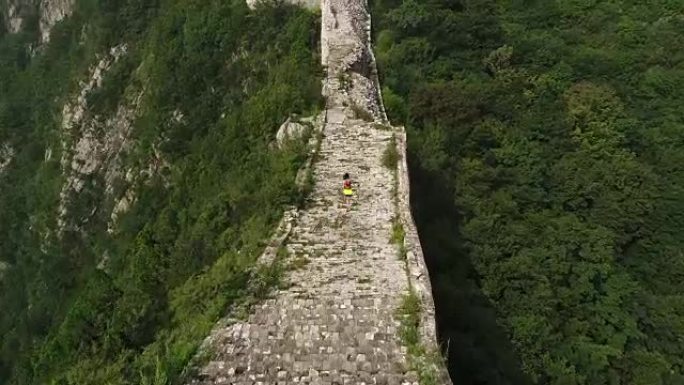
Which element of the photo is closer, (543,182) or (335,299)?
(335,299)

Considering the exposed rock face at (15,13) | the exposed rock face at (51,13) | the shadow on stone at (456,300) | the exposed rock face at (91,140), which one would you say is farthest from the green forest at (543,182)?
the exposed rock face at (15,13)

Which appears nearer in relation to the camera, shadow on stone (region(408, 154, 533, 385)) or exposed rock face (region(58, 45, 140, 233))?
shadow on stone (region(408, 154, 533, 385))

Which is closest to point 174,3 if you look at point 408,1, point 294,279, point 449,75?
point 408,1

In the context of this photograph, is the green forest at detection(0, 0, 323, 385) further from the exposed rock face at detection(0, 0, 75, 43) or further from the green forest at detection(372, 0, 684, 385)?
Answer: the green forest at detection(372, 0, 684, 385)

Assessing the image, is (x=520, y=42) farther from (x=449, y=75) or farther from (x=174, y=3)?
(x=174, y=3)

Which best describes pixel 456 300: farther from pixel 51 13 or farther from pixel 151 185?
pixel 51 13

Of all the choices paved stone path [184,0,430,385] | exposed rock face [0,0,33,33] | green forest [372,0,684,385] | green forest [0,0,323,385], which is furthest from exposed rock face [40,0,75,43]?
paved stone path [184,0,430,385]

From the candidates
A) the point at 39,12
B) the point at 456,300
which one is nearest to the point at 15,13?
the point at 39,12
